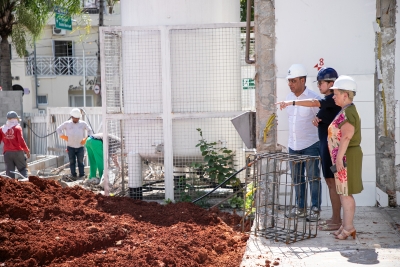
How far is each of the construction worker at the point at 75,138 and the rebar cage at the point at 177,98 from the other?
524 cm

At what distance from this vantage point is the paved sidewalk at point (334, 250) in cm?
551

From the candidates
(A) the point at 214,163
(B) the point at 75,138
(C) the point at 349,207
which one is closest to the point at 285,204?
(C) the point at 349,207

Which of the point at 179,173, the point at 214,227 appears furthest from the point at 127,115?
the point at 214,227

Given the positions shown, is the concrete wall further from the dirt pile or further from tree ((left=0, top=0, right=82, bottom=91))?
tree ((left=0, top=0, right=82, bottom=91))

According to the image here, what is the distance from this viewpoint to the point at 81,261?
5.67 metres

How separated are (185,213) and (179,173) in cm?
169

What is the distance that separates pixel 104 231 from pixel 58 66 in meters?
30.9

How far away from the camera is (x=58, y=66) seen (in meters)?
35.8

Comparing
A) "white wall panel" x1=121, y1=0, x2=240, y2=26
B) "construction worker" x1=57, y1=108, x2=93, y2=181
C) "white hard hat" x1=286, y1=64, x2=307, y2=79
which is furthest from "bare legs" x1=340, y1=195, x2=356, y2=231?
"construction worker" x1=57, y1=108, x2=93, y2=181

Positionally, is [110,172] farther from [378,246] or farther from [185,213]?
[378,246]

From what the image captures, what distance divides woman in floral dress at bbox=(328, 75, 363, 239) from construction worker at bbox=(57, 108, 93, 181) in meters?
9.43

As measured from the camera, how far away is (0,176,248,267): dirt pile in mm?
5730

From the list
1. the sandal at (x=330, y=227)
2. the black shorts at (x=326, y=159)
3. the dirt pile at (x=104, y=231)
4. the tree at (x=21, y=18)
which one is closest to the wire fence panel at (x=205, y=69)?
the dirt pile at (x=104, y=231)

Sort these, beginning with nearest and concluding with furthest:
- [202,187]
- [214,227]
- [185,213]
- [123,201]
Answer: [214,227] < [185,213] < [123,201] < [202,187]
